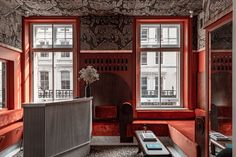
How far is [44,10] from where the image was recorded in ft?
24.0

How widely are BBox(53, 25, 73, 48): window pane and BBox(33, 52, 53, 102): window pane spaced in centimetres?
42

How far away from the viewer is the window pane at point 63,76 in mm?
8070

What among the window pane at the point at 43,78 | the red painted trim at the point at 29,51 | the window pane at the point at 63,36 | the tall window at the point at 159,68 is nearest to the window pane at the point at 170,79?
the tall window at the point at 159,68

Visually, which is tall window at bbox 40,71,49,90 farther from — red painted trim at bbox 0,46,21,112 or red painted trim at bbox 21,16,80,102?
red painted trim at bbox 0,46,21,112

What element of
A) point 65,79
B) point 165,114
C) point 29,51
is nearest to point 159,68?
point 165,114

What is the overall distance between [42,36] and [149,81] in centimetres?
339

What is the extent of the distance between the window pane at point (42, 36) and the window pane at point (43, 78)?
10.3 inches

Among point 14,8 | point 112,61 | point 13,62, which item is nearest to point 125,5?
point 112,61

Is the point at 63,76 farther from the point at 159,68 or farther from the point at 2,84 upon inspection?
the point at 159,68

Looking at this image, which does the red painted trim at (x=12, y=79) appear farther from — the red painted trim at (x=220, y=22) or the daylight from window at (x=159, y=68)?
the red painted trim at (x=220, y=22)

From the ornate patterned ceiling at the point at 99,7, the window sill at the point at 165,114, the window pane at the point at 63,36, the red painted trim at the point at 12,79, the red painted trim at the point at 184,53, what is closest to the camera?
the ornate patterned ceiling at the point at 99,7

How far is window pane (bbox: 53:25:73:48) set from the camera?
8055 millimetres

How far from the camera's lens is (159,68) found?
8086mm

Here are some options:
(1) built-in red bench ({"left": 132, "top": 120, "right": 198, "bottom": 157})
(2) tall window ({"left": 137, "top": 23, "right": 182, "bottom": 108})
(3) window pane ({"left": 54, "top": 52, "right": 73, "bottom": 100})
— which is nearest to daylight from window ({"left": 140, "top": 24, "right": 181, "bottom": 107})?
(2) tall window ({"left": 137, "top": 23, "right": 182, "bottom": 108})
